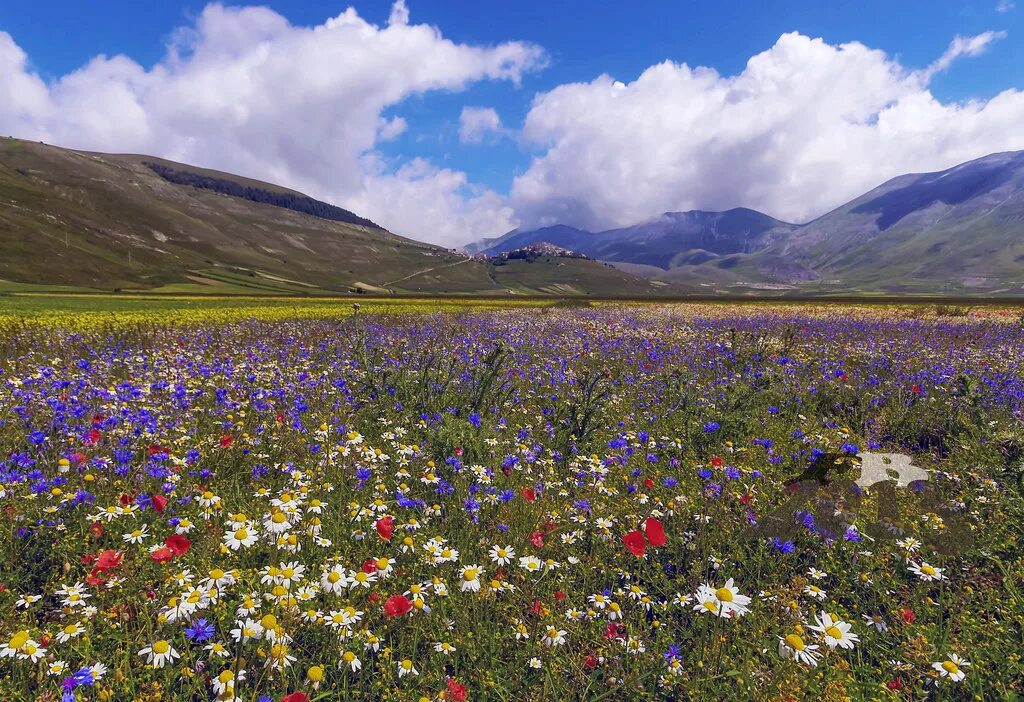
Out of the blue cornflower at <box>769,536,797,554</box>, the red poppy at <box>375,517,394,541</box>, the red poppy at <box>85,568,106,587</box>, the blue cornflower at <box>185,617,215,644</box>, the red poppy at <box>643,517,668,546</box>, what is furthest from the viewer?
the blue cornflower at <box>769,536,797,554</box>

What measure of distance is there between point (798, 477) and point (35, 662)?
6.56 meters

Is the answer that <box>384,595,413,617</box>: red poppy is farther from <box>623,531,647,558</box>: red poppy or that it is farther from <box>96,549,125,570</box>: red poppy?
<box>96,549,125,570</box>: red poppy

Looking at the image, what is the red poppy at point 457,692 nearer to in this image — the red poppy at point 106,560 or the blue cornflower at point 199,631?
the blue cornflower at point 199,631

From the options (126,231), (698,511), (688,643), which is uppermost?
(126,231)

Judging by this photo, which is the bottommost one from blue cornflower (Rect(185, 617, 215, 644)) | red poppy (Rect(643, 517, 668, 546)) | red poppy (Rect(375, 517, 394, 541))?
blue cornflower (Rect(185, 617, 215, 644))

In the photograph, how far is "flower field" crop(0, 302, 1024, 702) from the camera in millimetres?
2898

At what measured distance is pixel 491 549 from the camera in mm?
3996

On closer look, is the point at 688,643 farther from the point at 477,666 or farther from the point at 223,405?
the point at 223,405

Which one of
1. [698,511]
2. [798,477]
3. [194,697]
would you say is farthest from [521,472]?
[194,697]

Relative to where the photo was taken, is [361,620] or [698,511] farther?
[698,511]

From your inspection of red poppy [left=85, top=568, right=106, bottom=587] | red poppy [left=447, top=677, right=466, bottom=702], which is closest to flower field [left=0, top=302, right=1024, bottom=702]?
red poppy [left=447, top=677, right=466, bottom=702]

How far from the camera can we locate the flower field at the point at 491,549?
2.90 metres

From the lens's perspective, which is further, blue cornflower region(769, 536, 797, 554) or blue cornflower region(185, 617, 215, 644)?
blue cornflower region(769, 536, 797, 554)

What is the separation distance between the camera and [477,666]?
315 centimetres
